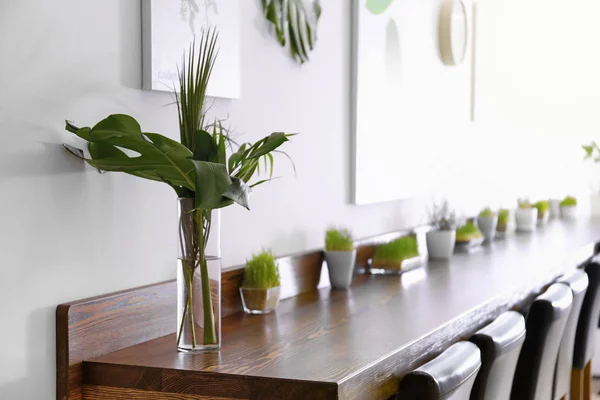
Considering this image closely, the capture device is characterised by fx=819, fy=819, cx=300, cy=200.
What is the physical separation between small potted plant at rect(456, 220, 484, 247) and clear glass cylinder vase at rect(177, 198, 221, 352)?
1.93 metres

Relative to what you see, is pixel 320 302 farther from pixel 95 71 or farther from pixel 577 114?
pixel 577 114

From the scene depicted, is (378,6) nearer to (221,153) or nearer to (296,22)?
(296,22)

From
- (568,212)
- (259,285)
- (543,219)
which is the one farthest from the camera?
(568,212)

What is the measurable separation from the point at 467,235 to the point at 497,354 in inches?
66.3

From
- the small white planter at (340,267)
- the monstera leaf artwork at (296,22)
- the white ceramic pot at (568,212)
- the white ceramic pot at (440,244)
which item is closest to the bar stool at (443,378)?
the small white planter at (340,267)

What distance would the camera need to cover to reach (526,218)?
417 centimetres

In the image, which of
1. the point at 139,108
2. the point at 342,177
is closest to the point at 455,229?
the point at 342,177

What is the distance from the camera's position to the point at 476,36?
4.18 m

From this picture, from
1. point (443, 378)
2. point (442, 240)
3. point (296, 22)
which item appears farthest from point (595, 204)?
point (443, 378)

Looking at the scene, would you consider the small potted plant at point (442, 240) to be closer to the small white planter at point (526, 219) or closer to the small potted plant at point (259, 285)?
the small white planter at point (526, 219)

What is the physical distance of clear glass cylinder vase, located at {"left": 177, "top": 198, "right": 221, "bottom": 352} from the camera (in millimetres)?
1624

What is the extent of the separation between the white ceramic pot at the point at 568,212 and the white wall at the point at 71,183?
10.2 ft

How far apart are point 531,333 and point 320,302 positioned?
0.57 m

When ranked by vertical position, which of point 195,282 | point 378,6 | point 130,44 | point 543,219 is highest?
point 378,6
